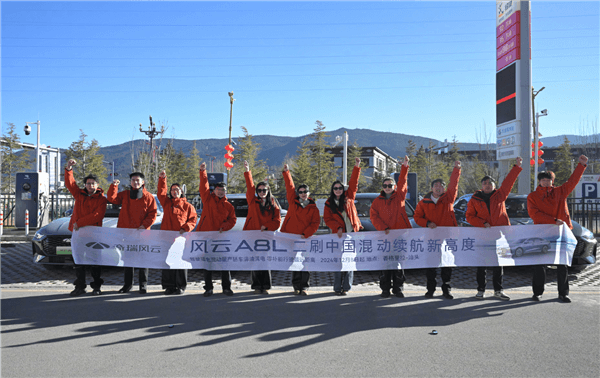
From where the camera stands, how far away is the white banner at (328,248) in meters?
6.31

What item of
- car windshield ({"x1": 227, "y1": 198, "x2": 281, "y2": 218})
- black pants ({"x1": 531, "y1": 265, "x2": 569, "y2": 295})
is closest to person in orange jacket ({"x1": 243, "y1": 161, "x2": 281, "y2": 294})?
car windshield ({"x1": 227, "y1": 198, "x2": 281, "y2": 218})

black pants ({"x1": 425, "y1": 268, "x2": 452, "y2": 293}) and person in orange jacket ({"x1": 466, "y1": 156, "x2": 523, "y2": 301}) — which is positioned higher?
person in orange jacket ({"x1": 466, "y1": 156, "x2": 523, "y2": 301})

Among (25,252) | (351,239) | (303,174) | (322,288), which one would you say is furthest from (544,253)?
(303,174)

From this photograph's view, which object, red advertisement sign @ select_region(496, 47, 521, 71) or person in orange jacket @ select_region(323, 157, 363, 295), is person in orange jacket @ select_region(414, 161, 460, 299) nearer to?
person in orange jacket @ select_region(323, 157, 363, 295)

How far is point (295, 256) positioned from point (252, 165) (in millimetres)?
30318

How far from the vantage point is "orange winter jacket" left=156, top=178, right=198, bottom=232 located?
6.57 meters

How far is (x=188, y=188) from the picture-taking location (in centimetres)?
3884

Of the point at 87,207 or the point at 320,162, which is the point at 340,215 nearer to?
the point at 87,207

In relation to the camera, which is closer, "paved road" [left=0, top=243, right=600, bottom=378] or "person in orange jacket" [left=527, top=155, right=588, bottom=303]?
"paved road" [left=0, top=243, right=600, bottom=378]

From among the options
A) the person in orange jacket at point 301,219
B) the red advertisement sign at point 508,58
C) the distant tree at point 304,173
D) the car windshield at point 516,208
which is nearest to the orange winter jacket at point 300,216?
the person in orange jacket at point 301,219

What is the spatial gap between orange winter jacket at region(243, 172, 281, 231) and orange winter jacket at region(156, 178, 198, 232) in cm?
97

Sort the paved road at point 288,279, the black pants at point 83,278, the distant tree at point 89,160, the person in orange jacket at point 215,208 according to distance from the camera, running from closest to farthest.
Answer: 1. the black pants at point 83,278
2. the person in orange jacket at point 215,208
3. the paved road at point 288,279
4. the distant tree at point 89,160

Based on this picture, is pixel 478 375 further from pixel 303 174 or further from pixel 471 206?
pixel 303 174

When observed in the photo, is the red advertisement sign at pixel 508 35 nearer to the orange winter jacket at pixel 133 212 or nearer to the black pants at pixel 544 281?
the black pants at pixel 544 281
